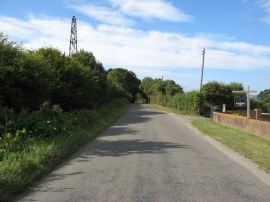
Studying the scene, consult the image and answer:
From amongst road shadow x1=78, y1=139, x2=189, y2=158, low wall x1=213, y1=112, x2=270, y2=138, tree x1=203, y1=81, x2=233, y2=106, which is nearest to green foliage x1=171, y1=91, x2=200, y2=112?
tree x1=203, y1=81, x2=233, y2=106

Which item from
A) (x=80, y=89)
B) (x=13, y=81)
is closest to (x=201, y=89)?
(x=80, y=89)

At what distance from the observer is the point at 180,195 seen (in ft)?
24.4

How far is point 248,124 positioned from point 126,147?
10537mm

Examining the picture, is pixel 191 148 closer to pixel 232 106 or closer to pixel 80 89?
pixel 80 89

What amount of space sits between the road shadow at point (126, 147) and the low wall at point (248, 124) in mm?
5819

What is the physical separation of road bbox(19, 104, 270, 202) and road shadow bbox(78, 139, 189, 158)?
3 centimetres

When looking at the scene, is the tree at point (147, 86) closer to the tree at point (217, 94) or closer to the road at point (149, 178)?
the tree at point (217, 94)

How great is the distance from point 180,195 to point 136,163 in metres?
3.67

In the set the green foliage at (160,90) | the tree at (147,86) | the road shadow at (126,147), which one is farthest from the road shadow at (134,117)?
the tree at (147,86)

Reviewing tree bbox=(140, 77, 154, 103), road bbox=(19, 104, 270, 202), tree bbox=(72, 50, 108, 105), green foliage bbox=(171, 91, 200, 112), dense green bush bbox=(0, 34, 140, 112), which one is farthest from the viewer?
tree bbox=(140, 77, 154, 103)

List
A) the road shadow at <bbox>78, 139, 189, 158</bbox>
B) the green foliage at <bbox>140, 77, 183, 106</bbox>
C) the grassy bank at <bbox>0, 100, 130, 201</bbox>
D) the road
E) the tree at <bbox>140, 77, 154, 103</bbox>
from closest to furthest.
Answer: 1. the road
2. the grassy bank at <bbox>0, 100, 130, 201</bbox>
3. the road shadow at <bbox>78, 139, 189, 158</bbox>
4. the green foliage at <bbox>140, 77, 183, 106</bbox>
5. the tree at <bbox>140, 77, 154, 103</bbox>

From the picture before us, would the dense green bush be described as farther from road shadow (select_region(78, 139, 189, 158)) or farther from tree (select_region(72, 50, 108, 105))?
road shadow (select_region(78, 139, 189, 158))

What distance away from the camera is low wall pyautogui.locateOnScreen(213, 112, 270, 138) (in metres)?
19.4

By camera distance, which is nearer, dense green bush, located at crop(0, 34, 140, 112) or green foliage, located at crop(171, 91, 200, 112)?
dense green bush, located at crop(0, 34, 140, 112)
